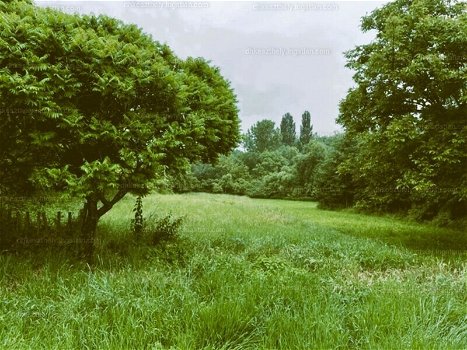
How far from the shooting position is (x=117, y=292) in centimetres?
559

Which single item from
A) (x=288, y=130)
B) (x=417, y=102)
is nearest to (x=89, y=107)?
(x=417, y=102)

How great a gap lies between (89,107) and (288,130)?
4860 inches

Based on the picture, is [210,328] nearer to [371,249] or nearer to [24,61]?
[24,61]

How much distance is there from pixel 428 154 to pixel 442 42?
14.2 ft

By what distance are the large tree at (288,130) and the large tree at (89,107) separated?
119 metres

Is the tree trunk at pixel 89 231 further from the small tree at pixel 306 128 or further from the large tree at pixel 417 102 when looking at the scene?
the small tree at pixel 306 128

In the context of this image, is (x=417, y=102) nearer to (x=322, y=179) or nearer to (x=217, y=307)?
(x=217, y=307)

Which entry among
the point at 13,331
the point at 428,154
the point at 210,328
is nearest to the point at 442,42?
the point at 428,154

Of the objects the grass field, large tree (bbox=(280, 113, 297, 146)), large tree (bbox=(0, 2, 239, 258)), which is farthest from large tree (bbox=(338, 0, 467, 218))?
large tree (bbox=(280, 113, 297, 146))

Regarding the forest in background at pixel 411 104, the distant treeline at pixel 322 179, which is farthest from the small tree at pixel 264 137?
the forest in background at pixel 411 104

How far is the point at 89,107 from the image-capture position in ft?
25.0

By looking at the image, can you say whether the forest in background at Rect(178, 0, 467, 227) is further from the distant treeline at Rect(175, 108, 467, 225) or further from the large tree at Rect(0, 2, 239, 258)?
the large tree at Rect(0, 2, 239, 258)

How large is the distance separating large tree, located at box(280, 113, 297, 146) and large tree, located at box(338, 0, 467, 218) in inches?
4347

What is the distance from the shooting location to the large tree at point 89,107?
6.47 metres
